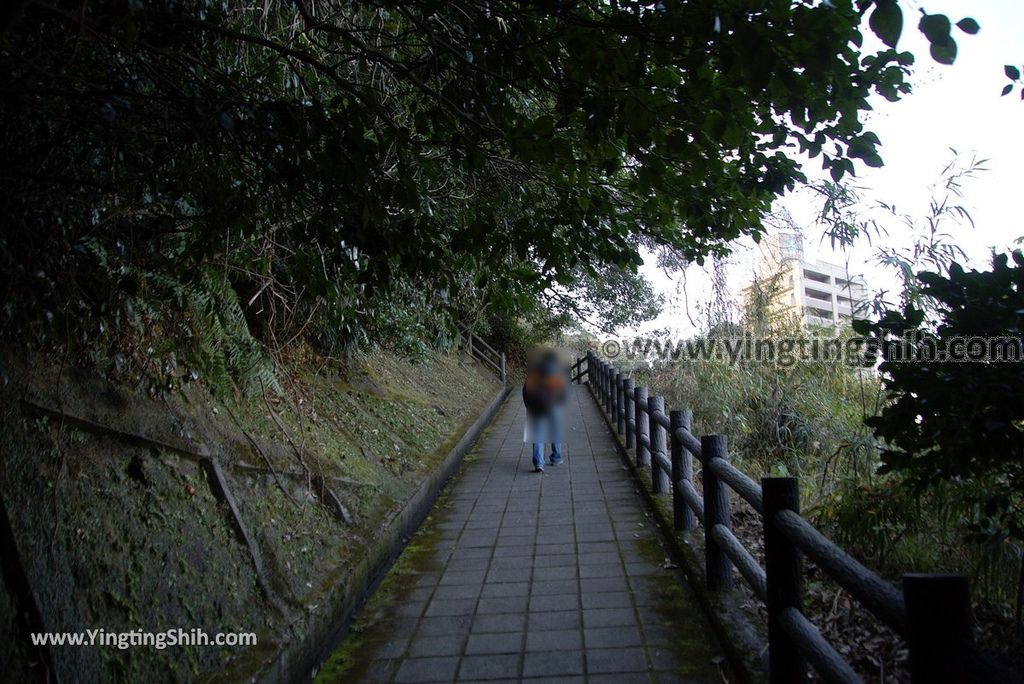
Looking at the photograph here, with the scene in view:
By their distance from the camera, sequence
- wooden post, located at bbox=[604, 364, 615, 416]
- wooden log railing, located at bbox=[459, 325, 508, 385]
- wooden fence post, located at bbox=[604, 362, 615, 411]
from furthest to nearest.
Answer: wooden log railing, located at bbox=[459, 325, 508, 385] → wooden post, located at bbox=[604, 364, 615, 416] → wooden fence post, located at bbox=[604, 362, 615, 411]

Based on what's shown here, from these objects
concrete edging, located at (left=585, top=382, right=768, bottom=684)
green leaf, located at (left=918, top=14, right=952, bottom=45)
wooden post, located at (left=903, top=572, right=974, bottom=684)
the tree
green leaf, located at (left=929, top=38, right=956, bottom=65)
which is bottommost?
concrete edging, located at (left=585, top=382, right=768, bottom=684)

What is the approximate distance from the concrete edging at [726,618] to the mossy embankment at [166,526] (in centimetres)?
211

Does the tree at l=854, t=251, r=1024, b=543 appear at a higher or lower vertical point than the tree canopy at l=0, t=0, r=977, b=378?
lower

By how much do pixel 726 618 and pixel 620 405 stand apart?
7173 millimetres

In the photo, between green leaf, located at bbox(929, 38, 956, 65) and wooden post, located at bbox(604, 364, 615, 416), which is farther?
wooden post, located at bbox(604, 364, 615, 416)

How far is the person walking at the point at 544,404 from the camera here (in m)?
8.44

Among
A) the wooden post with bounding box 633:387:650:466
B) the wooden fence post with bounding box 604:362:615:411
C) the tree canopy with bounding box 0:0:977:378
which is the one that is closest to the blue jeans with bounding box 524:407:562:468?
the wooden post with bounding box 633:387:650:466

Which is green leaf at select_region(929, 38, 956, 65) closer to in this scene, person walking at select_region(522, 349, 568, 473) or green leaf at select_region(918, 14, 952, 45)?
green leaf at select_region(918, 14, 952, 45)

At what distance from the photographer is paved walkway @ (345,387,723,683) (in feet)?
11.4

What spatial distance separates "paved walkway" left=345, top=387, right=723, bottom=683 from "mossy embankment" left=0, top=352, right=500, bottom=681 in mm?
478

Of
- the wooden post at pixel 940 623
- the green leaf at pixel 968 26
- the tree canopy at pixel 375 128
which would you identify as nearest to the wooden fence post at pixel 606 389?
the tree canopy at pixel 375 128

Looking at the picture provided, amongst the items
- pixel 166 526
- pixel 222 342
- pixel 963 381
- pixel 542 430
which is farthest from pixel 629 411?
pixel 166 526

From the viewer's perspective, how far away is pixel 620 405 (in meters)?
10.8

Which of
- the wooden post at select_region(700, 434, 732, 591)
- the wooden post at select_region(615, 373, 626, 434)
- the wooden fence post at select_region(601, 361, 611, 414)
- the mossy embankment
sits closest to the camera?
the mossy embankment
